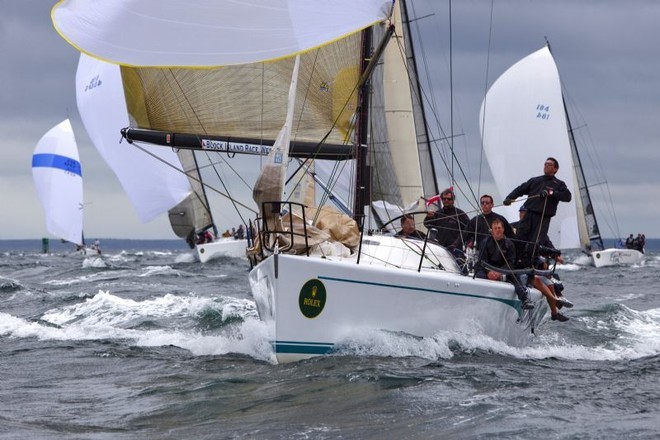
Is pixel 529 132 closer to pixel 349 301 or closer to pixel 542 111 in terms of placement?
pixel 542 111

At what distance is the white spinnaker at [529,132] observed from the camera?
3259 cm

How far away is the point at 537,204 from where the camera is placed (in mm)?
10992

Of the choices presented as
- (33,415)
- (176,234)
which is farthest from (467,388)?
(176,234)

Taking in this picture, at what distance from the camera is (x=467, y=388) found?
8234mm

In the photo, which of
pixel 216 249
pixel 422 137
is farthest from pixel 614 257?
pixel 422 137

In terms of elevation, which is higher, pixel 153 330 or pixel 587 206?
pixel 587 206

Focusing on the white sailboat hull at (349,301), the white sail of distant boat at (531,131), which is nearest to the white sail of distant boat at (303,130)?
the white sailboat hull at (349,301)

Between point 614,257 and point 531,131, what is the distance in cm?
1209

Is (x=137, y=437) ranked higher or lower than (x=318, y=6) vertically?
lower

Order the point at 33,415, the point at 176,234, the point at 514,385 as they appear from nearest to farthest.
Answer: the point at 33,415 → the point at 514,385 → the point at 176,234

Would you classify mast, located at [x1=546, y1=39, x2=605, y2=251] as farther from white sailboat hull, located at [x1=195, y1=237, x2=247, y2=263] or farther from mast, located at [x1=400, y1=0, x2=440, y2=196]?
mast, located at [x1=400, y1=0, x2=440, y2=196]

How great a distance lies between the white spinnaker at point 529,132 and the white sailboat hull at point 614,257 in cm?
718

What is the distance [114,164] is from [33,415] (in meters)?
20.4

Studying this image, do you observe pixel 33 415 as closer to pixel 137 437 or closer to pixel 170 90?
pixel 137 437
